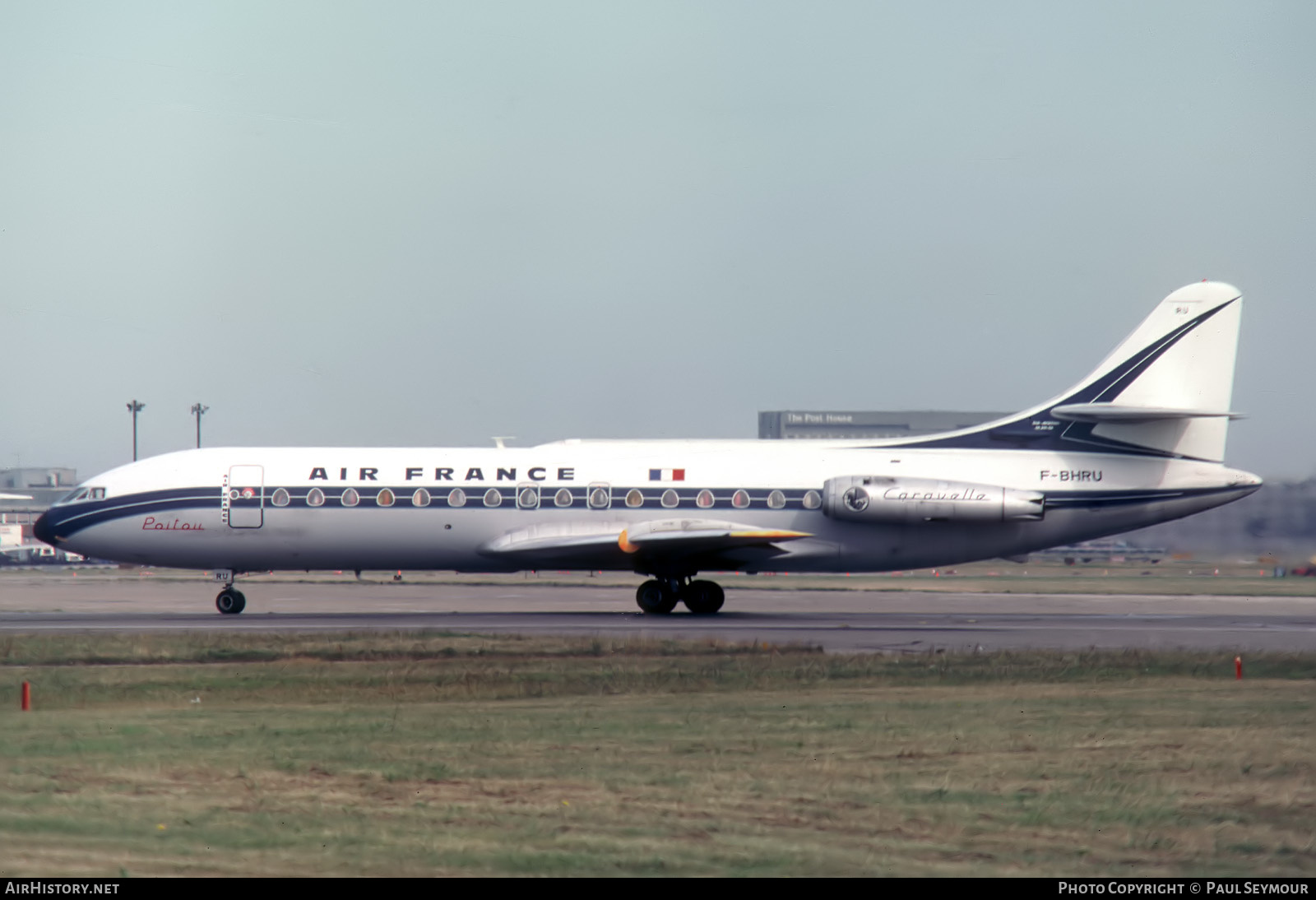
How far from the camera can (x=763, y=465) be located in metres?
33.1

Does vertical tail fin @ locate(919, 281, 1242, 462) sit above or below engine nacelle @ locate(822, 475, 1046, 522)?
above

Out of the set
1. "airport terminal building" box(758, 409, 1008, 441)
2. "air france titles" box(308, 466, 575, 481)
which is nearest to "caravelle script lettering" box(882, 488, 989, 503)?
"air france titles" box(308, 466, 575, 481)

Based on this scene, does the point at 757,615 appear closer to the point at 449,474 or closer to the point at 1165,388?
the point at 449,474

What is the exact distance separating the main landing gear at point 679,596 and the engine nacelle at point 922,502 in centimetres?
358

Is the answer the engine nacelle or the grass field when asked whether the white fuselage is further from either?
the grass field

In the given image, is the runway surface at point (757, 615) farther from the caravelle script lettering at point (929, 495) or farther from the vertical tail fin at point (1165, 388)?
the vertical tail fin at point (1165, 388)

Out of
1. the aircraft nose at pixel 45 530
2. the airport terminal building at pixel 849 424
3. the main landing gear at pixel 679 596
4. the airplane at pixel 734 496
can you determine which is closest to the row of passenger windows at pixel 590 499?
the airplane at pixel 734 496

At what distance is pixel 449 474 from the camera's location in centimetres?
3297

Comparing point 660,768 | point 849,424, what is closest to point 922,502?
point 660,768

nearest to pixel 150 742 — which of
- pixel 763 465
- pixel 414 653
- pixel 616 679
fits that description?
pixel 616 679

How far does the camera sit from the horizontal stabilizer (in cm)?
3219

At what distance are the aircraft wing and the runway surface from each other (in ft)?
4.91

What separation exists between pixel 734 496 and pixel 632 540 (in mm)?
2666

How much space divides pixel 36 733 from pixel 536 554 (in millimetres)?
18790
